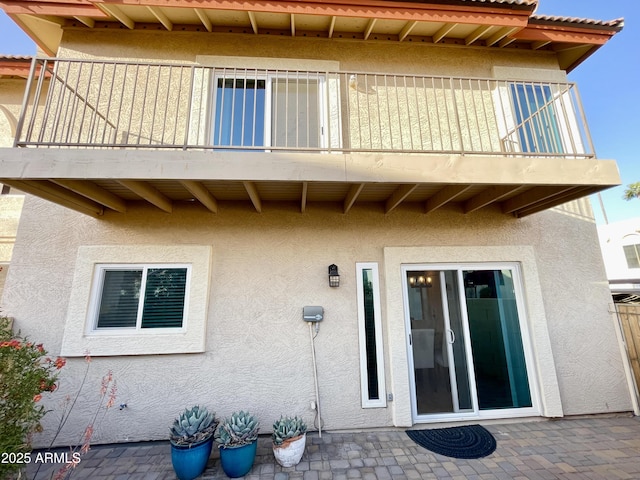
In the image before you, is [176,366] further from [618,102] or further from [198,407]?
[618,102]

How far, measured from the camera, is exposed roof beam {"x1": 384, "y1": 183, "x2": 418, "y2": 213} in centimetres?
409

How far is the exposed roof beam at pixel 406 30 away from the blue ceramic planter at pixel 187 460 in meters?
7.95

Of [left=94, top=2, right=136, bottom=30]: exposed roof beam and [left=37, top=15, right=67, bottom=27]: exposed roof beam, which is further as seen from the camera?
[left=37, top=15, right=67, bottom=27]: exposed roof beam

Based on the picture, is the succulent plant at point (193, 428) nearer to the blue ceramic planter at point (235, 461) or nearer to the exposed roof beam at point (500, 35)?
the blue ceramic planter at point (235, 461)

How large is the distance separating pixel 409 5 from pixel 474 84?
2083 mm

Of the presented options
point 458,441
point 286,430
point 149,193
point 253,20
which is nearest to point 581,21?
point 253,20

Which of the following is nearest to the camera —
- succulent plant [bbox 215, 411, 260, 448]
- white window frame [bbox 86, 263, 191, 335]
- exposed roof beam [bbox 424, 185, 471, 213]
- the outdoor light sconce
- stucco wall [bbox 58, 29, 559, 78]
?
succulent plant [bbox 215, 411, 260, 448]

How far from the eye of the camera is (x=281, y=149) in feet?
12.5

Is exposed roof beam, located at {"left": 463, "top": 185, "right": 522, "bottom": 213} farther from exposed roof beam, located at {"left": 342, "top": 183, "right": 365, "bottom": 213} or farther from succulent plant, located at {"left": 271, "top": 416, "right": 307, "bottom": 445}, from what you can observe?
succulent plant, located at {"left": 271, "top": 416, "right": 307, "bottom": 445}

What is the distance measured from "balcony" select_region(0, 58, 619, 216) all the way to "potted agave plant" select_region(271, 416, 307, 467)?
333cm

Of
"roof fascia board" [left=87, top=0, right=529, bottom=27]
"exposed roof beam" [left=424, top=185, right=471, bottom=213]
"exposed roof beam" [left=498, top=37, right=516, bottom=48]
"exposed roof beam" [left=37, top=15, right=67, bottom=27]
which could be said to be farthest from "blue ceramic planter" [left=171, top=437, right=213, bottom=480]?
"exposed roof beam" [left=498, top=37, right=516, bottom=48]

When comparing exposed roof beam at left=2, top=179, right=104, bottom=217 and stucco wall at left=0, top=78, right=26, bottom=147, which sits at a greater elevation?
stucco wall at left=0, top=78, right=26, bottom=147

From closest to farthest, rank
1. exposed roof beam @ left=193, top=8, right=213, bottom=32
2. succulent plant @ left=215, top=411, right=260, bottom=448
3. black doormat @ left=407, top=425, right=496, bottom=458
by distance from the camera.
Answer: succulent plant @ left=215, top=411, right=260, bottom=448
black doormat @ left=407, top=425, right=496, bottom=458
exposed roof beam @ left=193, top=8, right=213, bottom=32

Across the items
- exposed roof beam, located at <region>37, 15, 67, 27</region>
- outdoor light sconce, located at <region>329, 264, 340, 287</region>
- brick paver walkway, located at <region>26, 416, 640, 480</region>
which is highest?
exposed roof beam, located at <region>37, 15, 67, 27</region>
